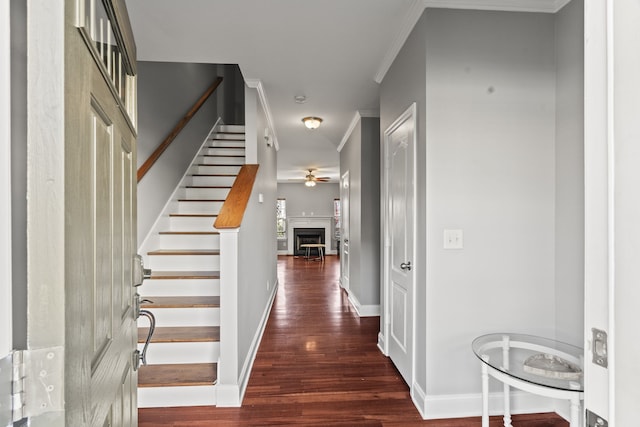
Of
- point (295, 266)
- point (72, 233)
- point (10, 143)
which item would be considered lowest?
point (295, 266)

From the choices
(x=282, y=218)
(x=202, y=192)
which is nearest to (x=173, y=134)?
(x=202, y=192)

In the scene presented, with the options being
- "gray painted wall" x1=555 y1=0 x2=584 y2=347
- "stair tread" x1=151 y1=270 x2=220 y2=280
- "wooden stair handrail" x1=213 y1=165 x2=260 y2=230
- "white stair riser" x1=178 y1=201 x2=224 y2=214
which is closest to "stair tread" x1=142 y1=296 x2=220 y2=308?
"stair tread" x1=151 y1=270 x2=220 y2=280

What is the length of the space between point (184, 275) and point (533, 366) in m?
2.60

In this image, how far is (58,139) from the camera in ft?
1.74

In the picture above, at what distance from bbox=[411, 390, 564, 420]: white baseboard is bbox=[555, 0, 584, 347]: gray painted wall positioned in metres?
0.46

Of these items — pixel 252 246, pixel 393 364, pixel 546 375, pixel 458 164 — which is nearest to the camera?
pixel 546 375

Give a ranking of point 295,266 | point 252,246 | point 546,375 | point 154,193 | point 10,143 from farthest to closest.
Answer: point 295,266, point 154,193, point 252,246, point 546,375, point 10,143

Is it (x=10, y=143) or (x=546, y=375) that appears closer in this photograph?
(x=10, y=143)
